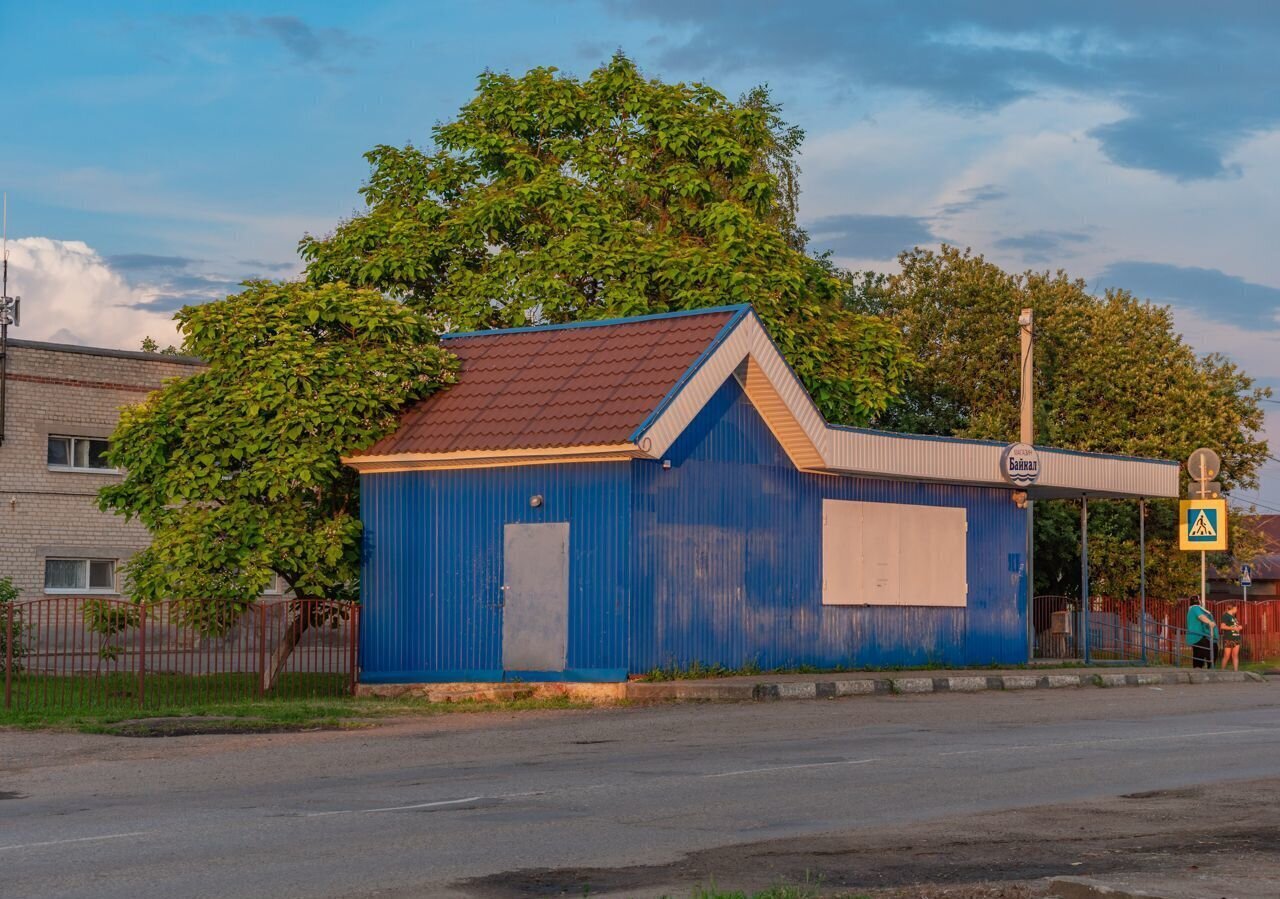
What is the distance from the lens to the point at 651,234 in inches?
1363

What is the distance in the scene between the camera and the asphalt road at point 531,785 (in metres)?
9.66

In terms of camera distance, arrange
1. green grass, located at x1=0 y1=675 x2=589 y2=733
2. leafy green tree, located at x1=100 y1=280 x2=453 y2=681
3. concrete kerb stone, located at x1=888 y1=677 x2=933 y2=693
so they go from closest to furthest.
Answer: green grass, located at x1=0 y1=675 x2=589 y2=733 < concrete kerb stone, located at x1=888 y1=677 x2=933 y2=693 < leafy green tree, located at x1=100 y1=280 x2=453 y2=681

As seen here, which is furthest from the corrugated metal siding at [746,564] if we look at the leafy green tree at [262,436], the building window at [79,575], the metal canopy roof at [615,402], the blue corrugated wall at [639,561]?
the building window at [79,575]

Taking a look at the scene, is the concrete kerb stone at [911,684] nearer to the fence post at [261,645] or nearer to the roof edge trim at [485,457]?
the roof edge trim at [485,457]

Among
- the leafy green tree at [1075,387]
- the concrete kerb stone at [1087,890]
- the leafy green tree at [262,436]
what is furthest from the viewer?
the leafy green tree at [1075,387]

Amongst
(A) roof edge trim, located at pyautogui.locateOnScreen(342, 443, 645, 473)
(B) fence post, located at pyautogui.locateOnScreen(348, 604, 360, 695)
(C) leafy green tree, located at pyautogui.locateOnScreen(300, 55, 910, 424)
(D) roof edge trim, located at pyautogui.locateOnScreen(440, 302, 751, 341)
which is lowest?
(B) fence post, located at pyautogui.locateOnScreen(348, 604, 360, 695)

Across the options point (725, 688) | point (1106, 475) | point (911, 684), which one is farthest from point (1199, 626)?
point (725, 688)

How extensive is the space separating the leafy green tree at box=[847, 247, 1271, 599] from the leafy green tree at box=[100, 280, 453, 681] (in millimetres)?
24136

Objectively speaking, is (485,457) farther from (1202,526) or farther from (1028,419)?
(1202,526)

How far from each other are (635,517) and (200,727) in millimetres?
6622

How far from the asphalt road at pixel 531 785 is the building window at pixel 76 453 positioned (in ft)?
65.2

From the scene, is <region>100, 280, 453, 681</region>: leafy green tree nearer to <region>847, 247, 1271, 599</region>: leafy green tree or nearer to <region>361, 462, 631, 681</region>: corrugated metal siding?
<region>361, 462, 631, 681</region>: corrugated metal siding

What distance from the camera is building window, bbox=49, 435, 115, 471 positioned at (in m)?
37.9

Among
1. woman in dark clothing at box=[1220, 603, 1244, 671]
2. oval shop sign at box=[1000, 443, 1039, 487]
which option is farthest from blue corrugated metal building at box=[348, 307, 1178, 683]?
woman in dark clothing at box=[1220, 603, 1244, 671]
